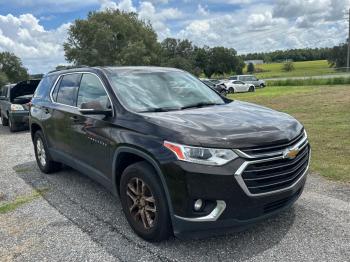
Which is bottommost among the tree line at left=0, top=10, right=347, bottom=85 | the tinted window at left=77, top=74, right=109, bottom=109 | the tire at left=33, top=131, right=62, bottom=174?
the tire at left=33, top=131, right=62, bottom=174

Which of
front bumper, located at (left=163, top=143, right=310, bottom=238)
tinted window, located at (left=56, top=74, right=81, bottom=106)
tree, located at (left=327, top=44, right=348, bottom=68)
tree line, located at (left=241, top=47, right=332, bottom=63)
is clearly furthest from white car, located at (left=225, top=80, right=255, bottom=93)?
tree line, located at (left=241, top=47, right=332, bottom=63)

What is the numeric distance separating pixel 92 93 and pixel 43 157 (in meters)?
2.48

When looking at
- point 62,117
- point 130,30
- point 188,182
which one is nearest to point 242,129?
point 188,182

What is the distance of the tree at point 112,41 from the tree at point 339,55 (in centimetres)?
3522

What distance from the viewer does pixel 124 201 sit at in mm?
4227

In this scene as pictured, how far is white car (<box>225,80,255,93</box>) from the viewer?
36188mm

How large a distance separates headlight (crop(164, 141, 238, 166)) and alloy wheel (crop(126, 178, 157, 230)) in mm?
606

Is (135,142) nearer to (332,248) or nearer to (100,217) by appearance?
(100,217)

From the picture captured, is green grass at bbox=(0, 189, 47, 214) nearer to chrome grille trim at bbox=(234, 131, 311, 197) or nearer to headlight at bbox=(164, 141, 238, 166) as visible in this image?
headlight at bbox=(164, 141, 238, 166)

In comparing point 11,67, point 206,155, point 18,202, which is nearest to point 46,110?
point 18,202

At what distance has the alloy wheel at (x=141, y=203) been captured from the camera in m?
3.84

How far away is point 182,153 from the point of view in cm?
343

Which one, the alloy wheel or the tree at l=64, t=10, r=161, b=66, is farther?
the tree at l=64, t=10, r=161, b=66

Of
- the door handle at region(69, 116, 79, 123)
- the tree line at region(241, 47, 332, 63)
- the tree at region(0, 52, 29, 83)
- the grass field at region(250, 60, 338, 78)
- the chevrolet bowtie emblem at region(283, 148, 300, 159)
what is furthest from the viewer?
the tree line at region(241, 47, 332, 63)
